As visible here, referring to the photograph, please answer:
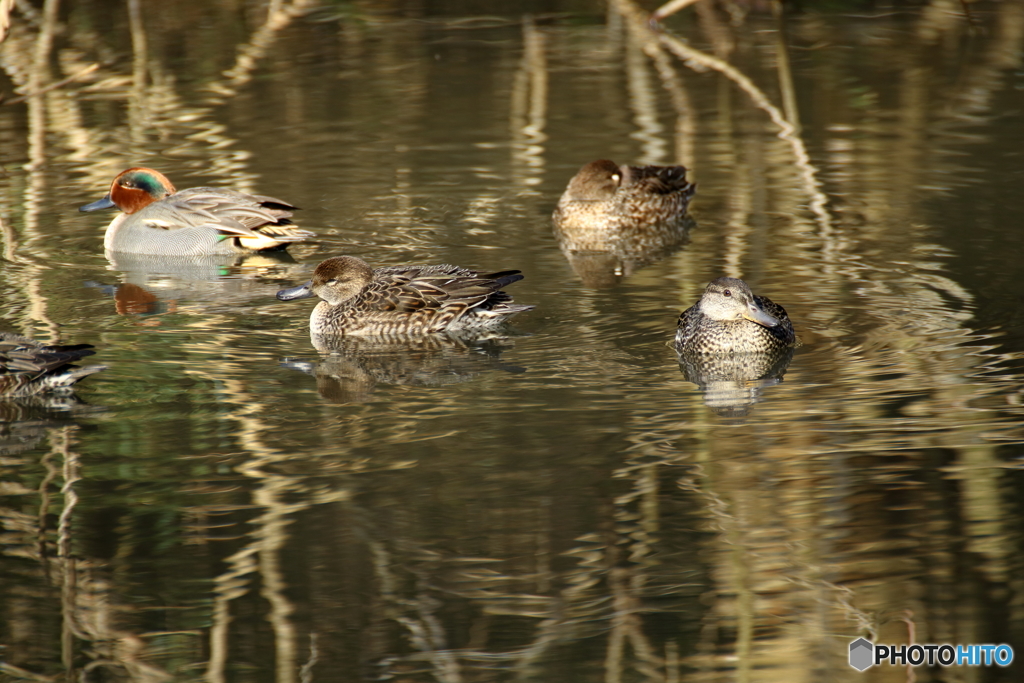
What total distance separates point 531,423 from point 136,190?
5708 millimetres

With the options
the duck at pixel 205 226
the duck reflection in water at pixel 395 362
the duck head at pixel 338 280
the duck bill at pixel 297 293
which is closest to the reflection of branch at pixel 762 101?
the duck reflection in water at pixel 395 362

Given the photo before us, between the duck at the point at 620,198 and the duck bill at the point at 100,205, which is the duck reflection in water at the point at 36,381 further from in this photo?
the duck at the point at 620,198

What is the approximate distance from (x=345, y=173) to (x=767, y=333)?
19.6 ft

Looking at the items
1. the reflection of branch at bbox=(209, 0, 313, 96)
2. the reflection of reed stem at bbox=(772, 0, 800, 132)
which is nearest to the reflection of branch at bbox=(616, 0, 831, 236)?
the reflection of reed stem at bbox=(772, 0, 800, 132)

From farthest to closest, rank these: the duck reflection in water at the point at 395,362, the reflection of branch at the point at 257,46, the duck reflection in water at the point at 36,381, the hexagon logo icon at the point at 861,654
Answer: the reflection of branch at the point at 257,46, the duck reflection in water at the point at 395,362, the duck reflection in water at the point at 36,381, the hexagon logo icon at the point at 861,654

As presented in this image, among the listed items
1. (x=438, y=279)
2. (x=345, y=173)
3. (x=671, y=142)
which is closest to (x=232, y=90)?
(x=345, y=173)

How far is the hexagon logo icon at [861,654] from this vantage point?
17.2ft

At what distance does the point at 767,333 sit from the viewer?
8.34 meters

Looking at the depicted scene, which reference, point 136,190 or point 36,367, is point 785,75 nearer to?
point 136,190

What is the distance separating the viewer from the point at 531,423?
730 centimetres

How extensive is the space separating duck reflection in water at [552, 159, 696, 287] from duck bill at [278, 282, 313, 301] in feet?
8.55

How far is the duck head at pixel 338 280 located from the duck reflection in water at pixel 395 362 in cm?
38

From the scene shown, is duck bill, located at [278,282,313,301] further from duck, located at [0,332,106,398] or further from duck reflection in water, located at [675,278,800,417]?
duck reflection in water, located at [675,278,800,417]

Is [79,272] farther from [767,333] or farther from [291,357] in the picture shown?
[767,333]
